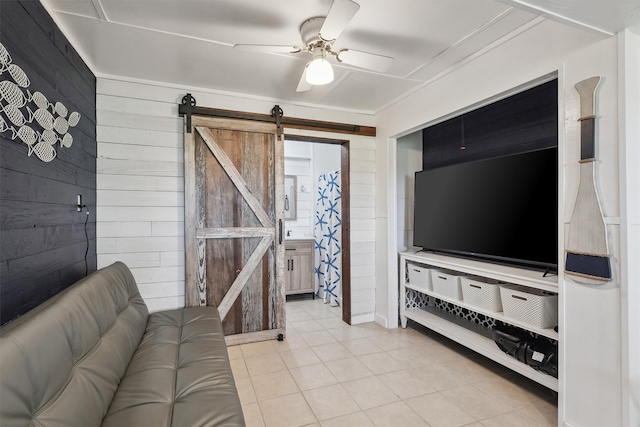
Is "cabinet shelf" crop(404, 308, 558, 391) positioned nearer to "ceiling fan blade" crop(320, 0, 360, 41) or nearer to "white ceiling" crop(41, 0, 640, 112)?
"white ceiling" crop(41, 0, 640, 112)

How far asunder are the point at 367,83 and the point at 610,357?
2.53 meters

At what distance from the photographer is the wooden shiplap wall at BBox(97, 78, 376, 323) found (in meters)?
2.71

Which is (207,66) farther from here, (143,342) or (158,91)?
(143,342)

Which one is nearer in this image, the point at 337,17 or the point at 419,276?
the point at 337,17

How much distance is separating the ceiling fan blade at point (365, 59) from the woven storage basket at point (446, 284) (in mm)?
1886

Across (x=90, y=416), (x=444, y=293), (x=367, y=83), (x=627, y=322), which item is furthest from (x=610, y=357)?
(x=367, y=83)

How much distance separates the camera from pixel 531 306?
7.11 ft

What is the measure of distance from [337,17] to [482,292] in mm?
2253

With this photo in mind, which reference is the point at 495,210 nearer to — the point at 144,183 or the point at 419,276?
the point at 419,276

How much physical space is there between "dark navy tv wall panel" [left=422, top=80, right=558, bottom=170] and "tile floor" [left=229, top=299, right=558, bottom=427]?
5.95 ft

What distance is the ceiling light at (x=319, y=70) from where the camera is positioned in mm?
1930

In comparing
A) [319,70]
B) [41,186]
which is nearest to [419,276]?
[319,70]

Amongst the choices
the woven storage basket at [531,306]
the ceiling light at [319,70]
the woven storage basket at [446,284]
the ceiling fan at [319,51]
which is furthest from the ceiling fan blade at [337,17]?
the woven storage basket at [446,284]

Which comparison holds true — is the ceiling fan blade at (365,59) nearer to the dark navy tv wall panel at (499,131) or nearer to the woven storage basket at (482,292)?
the dark navy tv wall panel at (499,131)
